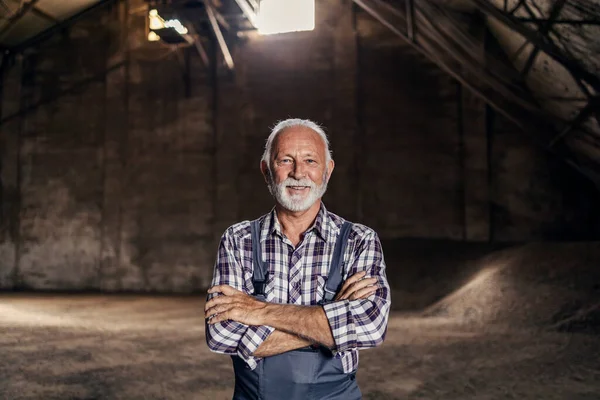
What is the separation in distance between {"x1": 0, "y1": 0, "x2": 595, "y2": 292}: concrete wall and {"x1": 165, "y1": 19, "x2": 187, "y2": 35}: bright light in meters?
1.19

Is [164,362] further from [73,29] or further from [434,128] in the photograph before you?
[73,29]

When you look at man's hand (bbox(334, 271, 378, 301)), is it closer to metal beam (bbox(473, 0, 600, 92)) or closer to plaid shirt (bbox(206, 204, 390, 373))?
plaid shirt (bbox(206, 204, 390, 373))

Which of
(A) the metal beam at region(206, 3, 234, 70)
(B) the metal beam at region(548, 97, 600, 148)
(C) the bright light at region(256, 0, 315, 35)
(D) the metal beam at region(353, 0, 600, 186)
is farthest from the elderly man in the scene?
(C) the bright light at region(256, 0, 315, 35)

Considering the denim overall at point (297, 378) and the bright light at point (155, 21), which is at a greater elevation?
the bright light at point (155, 21)

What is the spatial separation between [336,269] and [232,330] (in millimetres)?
451

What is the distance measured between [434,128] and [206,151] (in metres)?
5.88

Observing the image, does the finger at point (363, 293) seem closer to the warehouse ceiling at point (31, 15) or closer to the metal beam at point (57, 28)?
the warehouse ceiling at point (31, 15)

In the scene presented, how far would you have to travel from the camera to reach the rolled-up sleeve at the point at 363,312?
1.54 metres

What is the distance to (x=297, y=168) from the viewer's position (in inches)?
69.2

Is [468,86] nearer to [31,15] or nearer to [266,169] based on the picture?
[266,169]

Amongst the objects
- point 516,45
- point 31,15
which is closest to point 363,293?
point 516,45

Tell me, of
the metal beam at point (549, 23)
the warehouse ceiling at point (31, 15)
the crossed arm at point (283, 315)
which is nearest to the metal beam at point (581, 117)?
the metal beam at point (549, 23)

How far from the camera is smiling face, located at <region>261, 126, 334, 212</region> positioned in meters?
1.76

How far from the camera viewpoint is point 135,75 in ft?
40.5
